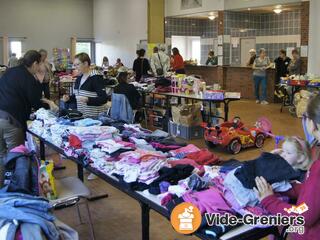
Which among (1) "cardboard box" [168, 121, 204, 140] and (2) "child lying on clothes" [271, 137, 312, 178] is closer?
(2) "child lying on clothes" [271, 137, 312, 178]

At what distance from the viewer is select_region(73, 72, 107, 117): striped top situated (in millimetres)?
4453

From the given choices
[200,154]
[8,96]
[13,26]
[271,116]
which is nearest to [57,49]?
[13,26]

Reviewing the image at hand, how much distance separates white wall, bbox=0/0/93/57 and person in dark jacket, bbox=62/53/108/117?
1421 cm

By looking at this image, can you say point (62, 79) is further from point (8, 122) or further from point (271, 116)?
point (8, 122)

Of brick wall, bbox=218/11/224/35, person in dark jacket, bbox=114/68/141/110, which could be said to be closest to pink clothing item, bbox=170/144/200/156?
person in dark jacket, bbox=114/68/141/110

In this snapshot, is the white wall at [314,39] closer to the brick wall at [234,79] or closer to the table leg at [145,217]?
the brick wall at [234,79]

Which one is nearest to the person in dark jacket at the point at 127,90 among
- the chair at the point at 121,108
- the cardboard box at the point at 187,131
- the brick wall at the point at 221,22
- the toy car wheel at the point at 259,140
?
the chair at the point at 121,108

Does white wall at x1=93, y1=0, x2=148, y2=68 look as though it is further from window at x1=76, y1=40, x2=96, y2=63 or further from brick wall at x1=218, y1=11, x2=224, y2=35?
brick wall at x1=218, y1=11, x2=224, y2=35

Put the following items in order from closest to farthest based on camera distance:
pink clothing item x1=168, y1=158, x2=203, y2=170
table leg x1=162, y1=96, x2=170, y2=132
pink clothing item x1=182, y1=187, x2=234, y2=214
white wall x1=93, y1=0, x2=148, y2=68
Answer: pink clothing item x1=182, y1=187, x2=234, y2=214 < pink clothing item x1=168, y1=158, x2=203, y2=170 < table leg x1=162, y1=96, x2=170, y2=132 < white wall x1=93, y1=0, x2=148, y2=68

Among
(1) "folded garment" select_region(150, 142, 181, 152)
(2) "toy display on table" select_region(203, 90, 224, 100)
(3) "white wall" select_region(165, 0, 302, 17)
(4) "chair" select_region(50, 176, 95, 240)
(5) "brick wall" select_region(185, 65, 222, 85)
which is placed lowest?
(4) "chair" select_region(50, 176, 95, 240)

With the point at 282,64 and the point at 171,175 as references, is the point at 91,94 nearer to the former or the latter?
the point at 171,175

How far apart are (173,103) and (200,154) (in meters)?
5.21

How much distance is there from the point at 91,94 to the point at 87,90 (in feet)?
0.21

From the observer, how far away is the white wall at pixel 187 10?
1320cm
